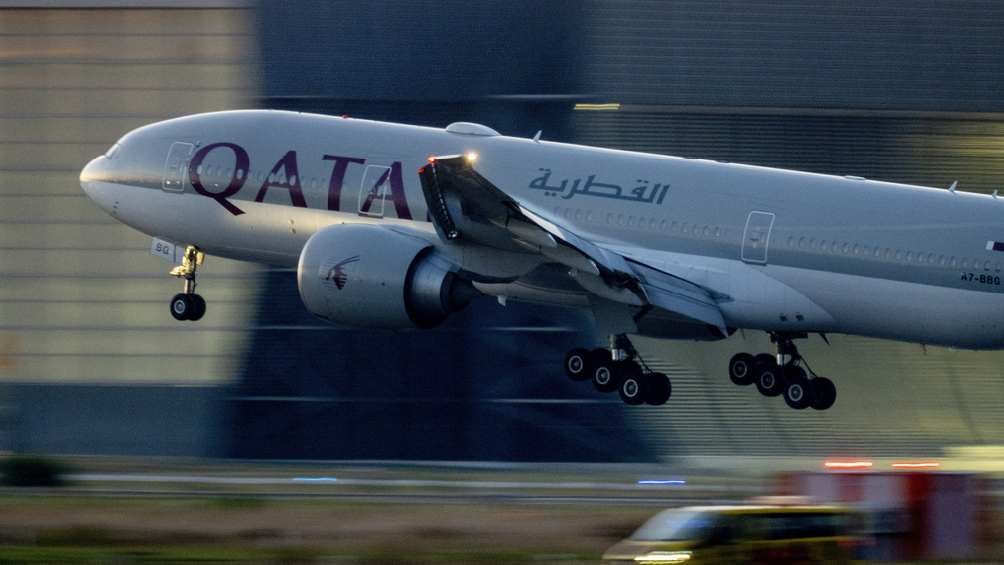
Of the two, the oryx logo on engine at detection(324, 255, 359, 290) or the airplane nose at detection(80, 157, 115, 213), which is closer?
the oryx logo on engine at detection(324, 255, 359, 290)

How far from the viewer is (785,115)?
165 feet

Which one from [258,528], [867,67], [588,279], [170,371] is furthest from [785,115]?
[258,528]

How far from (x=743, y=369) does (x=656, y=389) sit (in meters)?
2.28

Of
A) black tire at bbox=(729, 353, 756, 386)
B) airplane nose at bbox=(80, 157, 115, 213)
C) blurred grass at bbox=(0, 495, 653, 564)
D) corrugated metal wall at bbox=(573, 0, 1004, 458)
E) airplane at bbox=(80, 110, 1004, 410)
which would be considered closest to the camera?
blurred grass at bbox=(0, 495, 653, 564)

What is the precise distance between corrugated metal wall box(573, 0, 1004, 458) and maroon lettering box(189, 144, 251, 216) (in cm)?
1389

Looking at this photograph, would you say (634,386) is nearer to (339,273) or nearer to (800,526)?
(339,273)

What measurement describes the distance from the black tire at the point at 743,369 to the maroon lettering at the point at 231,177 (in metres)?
11.4

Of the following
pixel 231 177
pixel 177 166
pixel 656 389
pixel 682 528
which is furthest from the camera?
pixel 177 166

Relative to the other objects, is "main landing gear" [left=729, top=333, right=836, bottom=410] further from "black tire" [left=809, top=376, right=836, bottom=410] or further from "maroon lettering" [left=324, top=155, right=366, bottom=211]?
"maroon lettering" [left=324, top=155, right=366, bottom=211]

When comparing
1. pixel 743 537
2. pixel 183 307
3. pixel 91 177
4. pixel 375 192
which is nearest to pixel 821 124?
pixel 375 192

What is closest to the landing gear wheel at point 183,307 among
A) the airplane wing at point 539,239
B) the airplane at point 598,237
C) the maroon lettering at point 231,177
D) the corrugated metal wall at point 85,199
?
the airplane at point 598,237

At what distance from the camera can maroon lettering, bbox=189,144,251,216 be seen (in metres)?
38.9

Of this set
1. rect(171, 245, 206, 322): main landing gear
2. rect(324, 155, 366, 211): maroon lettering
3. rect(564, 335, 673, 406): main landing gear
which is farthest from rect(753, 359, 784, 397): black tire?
rect(171, 245, 206, 322): main landing gear

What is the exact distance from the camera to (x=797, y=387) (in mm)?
37656
